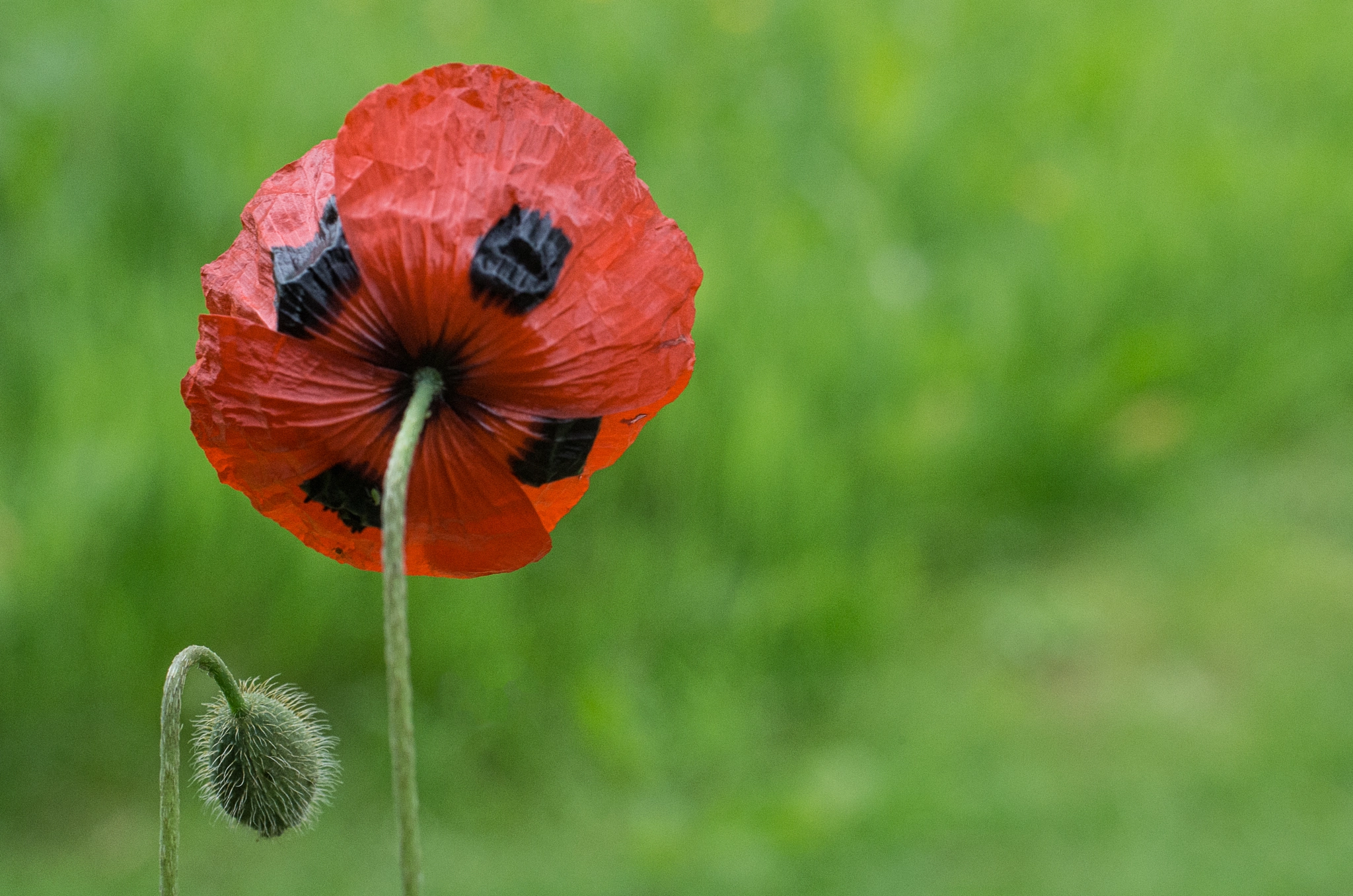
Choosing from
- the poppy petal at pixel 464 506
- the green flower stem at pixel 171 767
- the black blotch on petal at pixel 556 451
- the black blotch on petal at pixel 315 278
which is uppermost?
the black blotch on petal at pixel 315 278

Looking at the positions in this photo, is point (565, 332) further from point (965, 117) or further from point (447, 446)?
point (965, 117)

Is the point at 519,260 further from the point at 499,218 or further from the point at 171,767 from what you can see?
the point at 171,767

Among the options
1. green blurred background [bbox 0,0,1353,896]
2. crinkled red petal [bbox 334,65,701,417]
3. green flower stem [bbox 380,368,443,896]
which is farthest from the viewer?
green blurred background [bbox 0,0,1353,896]

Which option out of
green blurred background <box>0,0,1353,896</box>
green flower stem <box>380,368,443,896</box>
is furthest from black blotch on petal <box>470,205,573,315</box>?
green blurred background <box>0,0,1353,896</box>

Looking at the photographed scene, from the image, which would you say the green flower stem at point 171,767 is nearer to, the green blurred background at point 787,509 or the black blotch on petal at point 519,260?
the black blotch on petal at point 519,260

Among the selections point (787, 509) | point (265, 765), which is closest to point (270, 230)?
point (265, 765)

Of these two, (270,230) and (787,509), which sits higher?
(787,509)

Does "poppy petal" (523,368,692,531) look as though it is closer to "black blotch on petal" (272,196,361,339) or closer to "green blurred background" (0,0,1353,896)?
"black blotch on petal" (272,196,361,339)

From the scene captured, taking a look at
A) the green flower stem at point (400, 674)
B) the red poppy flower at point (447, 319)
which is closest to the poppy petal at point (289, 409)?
the red poppy flower at point (447, 319)
